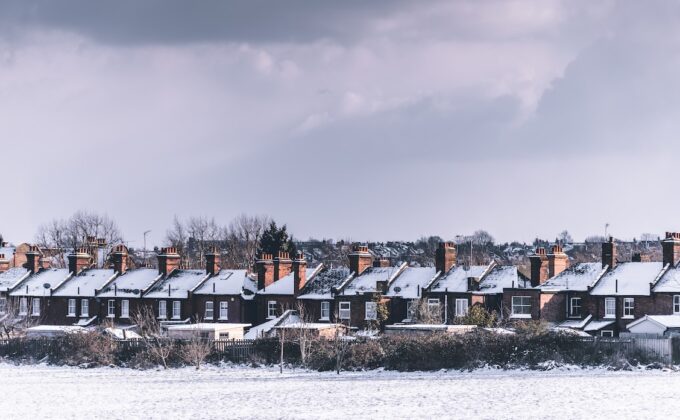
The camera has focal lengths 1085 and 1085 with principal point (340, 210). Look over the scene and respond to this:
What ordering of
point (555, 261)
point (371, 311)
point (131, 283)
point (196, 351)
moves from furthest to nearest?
point (131, 283) < point (371, 311) < point (555, 261) < point (196, 351)

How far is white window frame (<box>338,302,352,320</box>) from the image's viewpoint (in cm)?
8156

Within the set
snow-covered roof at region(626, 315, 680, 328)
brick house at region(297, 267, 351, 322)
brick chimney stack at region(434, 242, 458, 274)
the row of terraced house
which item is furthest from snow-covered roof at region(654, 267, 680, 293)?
brick house at region(297, 267, 351, 322)

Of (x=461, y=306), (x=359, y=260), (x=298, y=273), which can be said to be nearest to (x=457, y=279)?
(x=461, y=306)

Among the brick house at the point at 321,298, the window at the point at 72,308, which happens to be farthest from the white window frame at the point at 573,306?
the window at the point at 72,308

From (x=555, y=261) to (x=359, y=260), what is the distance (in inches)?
613

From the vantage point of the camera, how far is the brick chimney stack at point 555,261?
258 ft

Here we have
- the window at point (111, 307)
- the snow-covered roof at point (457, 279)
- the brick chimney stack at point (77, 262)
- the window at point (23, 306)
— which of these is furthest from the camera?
the brick chimney stack at point (77, 262)

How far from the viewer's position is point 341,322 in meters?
81.6

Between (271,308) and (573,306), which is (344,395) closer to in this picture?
(573,306)

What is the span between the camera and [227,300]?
85688 millimetres

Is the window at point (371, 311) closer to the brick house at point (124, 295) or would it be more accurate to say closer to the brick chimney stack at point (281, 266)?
the brick chimney stack at point (281, 266)

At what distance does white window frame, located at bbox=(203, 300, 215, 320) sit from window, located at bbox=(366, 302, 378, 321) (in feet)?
43.4

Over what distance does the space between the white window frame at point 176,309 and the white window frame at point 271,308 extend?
7705 millimetres

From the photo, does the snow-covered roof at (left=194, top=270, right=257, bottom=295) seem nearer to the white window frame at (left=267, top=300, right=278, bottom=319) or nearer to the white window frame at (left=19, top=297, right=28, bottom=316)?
the white window frame at (left=267, top=300, right=278, bottom=319)
